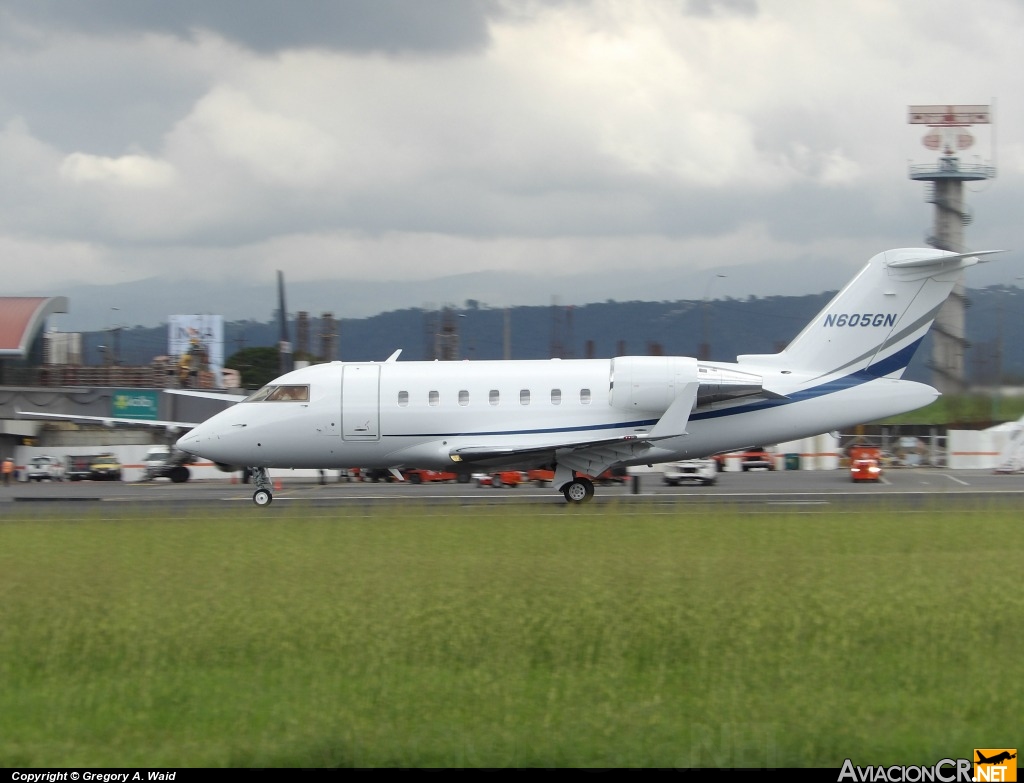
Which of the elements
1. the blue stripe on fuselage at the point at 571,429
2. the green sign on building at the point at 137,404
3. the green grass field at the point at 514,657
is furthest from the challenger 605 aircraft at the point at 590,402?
the green sign on building at the point at 137,404

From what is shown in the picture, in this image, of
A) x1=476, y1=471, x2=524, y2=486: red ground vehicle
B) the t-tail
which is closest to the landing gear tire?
the t-tail

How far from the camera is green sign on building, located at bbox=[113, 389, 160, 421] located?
191ft

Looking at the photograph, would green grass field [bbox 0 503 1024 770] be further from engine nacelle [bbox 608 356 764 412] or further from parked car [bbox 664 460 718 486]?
parked car [bbox 664 460 718 486]

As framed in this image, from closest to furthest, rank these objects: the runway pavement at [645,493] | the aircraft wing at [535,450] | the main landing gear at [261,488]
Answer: the aircraft wing at [535,450] → the main landing gear at [261,488] → the runway pavement at [645,493]

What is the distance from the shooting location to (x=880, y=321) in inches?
1112

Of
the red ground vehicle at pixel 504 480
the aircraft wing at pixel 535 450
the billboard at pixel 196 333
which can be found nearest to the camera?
the aircraft wing at pixel 535 450

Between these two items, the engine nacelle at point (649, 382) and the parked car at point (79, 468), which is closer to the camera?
the engine nacelle at point (649, 382)

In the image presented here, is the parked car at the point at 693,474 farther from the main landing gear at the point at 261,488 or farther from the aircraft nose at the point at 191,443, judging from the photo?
the aircraft nose at the point at 191,443

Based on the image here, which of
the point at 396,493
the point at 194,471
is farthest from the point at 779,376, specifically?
the point at 194,471

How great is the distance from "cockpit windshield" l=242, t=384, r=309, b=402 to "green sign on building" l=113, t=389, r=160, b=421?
104 ft

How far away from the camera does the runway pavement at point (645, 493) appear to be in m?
29.1

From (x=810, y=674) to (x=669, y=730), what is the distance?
1804mm

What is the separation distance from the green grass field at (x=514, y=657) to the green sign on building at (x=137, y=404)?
44.7 metres

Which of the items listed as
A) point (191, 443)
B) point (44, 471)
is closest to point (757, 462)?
point (191, 443)
